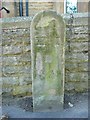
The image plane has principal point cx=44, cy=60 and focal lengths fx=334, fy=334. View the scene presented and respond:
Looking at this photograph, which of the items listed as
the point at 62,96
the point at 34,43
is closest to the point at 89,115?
the point at 62,96

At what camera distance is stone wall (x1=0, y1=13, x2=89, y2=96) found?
17.6 ft

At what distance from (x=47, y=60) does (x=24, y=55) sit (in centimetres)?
65

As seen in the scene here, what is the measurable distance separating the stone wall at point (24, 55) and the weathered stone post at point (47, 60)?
522 mm

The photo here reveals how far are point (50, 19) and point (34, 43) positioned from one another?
1.36 feet

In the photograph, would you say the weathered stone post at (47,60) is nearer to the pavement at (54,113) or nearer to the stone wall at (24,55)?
the pavement at (54,113)

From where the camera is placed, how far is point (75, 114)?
4.86 m

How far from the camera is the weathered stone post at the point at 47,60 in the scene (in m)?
4.80

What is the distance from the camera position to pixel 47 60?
4867 mm

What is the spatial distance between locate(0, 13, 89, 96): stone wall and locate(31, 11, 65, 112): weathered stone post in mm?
522

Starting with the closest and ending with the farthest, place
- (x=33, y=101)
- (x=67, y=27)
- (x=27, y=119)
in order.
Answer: (x=27, y=119)
(x=33, y=101)
(x=67, y=27)

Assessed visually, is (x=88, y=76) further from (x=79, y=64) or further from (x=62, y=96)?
(x=62, y=96)

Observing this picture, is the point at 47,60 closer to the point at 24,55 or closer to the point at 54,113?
the point at 24,55

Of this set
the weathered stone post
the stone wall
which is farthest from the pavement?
the stone wall

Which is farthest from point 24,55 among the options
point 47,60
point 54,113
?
point 54,113
